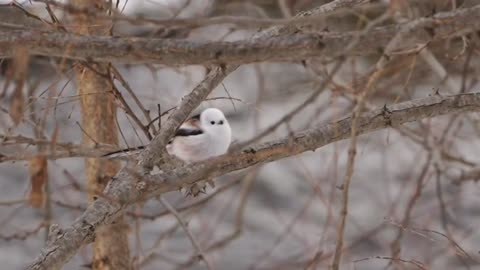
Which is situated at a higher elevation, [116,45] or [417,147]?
[417,147]

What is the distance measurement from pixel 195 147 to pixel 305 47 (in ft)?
3.21

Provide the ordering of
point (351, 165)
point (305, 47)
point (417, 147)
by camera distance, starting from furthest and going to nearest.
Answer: point (417, 147)
point (351, 165)
point (305, 47)

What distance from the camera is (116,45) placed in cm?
139

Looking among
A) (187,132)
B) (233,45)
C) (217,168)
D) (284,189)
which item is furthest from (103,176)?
(284,189)

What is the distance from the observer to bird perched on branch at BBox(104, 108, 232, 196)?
89.0 inches

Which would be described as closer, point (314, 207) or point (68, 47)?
point (68, 47)

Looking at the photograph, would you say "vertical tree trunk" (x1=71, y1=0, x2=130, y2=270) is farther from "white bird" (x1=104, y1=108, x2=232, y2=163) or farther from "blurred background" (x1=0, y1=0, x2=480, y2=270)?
"blurred background" (x1=0, y1=0, x2=480, y2=270)

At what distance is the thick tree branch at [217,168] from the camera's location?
1729 mm

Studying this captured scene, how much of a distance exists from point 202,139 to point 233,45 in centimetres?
95

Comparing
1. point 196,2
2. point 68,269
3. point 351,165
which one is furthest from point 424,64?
point 351,165

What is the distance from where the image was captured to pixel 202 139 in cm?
228

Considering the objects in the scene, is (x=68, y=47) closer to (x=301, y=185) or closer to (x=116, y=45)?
(x=116, y=45)

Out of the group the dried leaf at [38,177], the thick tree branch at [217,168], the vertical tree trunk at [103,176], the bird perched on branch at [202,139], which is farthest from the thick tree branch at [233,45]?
the vertical tree trunk at [103,176]

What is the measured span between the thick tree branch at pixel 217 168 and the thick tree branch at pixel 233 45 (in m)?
0.32
